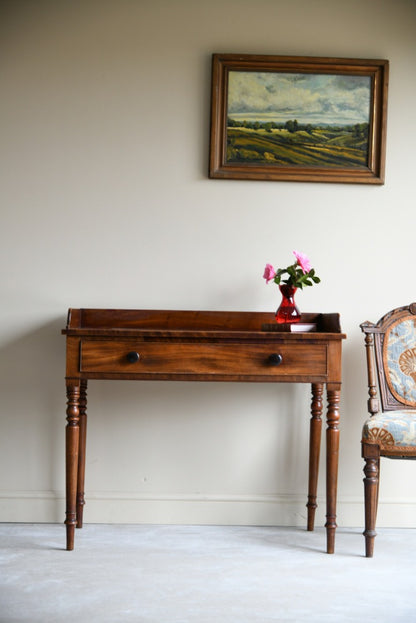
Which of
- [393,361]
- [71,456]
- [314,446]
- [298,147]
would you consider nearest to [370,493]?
[314,446]

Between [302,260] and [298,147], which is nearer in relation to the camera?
[302,260]

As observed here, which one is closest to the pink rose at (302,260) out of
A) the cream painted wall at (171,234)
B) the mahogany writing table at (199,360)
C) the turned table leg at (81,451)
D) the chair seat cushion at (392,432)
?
the cream painted wall at (171,234)

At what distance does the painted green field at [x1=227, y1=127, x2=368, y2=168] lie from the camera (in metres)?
3.22

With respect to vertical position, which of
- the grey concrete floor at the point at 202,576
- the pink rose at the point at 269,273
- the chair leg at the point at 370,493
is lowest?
the grey concrete floor at the point at 202,576

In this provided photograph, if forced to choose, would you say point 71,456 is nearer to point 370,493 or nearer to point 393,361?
point 370,493

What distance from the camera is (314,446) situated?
10.0 ft

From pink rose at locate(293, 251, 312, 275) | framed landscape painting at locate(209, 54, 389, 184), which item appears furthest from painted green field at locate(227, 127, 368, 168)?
pink rose at locate(293, 251, 312, 275)

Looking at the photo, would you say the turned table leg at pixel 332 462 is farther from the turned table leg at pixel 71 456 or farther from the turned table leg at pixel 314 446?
the turned table leg at pixel 71 456

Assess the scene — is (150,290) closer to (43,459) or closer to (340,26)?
(43,459)

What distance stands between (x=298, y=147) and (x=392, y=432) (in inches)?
54.9

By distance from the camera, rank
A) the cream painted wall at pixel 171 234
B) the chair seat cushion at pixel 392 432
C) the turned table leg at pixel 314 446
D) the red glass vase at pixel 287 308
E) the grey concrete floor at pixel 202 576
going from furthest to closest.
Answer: the cream painted wall at pixel 171 234 < the turned table leg at pixel 314 446 < the red glass vase at pixel 287 308 < the chair seat cushion at pixel 392 432 < the grey concrete floor at pixel 202 576

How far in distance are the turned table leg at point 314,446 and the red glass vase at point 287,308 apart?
33cm

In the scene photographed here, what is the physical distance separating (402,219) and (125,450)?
1.68 meters

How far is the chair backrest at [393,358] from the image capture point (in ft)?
9.82
